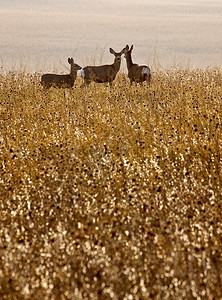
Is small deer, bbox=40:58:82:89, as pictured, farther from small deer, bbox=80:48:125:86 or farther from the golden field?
the golden field

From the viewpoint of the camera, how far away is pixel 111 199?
13.2 feet

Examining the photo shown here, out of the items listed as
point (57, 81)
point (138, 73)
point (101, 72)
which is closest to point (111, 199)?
point (138, 73)

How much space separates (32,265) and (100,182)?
1.59 m

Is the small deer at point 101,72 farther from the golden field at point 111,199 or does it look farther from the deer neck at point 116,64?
Answer: the golden field at point 111,199

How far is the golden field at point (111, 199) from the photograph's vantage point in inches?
108

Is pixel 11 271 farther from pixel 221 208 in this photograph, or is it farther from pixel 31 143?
pixel 31 143

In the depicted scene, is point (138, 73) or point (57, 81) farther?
point (57, 81)

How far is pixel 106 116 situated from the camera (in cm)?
791

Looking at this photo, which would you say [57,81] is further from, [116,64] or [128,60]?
[128,60]

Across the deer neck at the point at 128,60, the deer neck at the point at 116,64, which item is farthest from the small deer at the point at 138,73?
the deer neck at the point at 116,64

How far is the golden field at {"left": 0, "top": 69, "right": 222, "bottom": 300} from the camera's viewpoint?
2747 mm

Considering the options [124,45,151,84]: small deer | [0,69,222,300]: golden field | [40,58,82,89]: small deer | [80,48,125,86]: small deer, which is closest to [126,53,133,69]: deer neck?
[124,45,151,84]: small deer

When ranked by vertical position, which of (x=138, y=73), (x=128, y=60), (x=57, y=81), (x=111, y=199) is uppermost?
(x=128, y=60)

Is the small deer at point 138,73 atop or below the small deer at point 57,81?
atop
